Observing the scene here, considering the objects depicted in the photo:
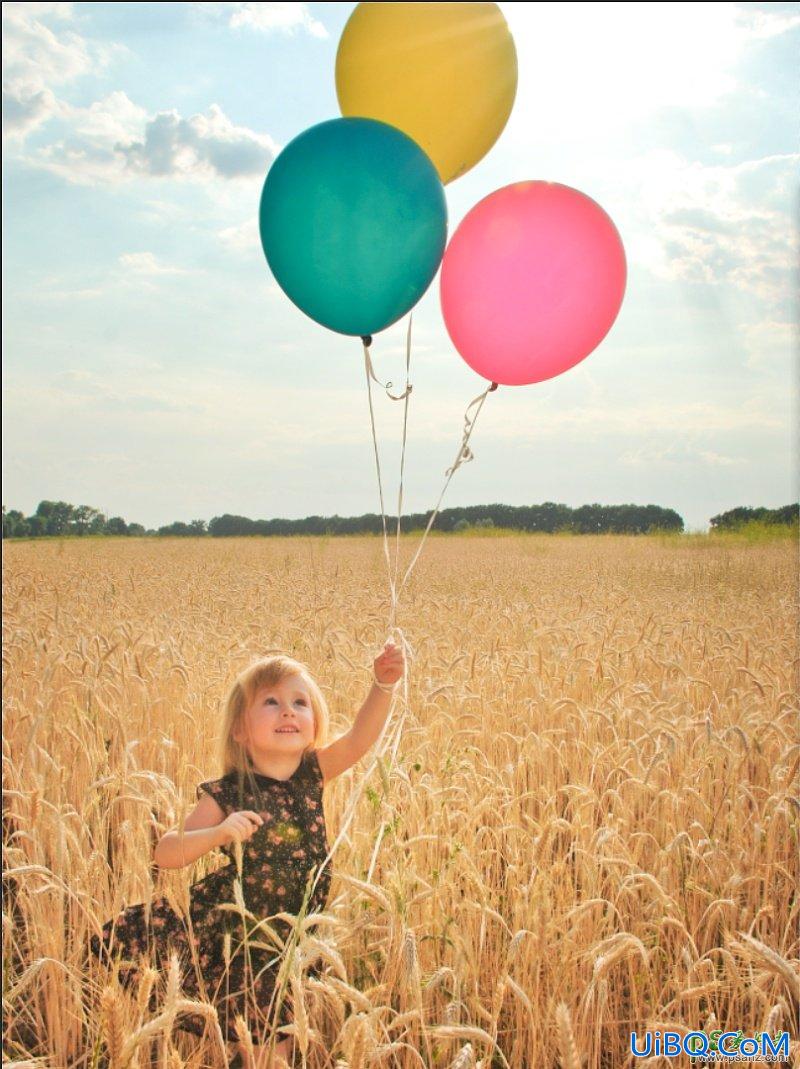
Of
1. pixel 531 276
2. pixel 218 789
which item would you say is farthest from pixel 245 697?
pixel 531 276

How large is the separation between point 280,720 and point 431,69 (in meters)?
2.50

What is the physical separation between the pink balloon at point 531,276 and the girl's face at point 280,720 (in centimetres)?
149

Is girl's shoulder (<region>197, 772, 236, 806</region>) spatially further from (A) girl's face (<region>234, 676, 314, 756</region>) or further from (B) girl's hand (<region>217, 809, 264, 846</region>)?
(B) girl's hand (<region>217, 809, 264, 846</region>)

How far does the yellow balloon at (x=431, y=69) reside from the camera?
3141 mm

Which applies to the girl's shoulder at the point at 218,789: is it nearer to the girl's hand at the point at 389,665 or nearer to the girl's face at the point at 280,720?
the girl's face at the point at 280,720

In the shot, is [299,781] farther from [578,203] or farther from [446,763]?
[578,203]

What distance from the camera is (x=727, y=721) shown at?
443 cm

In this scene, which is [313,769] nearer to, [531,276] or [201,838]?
[201,838]

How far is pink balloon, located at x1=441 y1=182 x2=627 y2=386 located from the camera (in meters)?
2.99

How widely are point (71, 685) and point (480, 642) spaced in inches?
131

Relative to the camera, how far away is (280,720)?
2566 millimetres

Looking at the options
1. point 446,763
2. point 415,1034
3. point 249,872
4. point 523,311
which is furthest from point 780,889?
point 523,311

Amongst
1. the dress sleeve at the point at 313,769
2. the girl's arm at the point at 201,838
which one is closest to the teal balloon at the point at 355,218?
the dress sleeve at the point at 313,769

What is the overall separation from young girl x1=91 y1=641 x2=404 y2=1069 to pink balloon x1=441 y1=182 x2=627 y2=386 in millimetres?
1280
